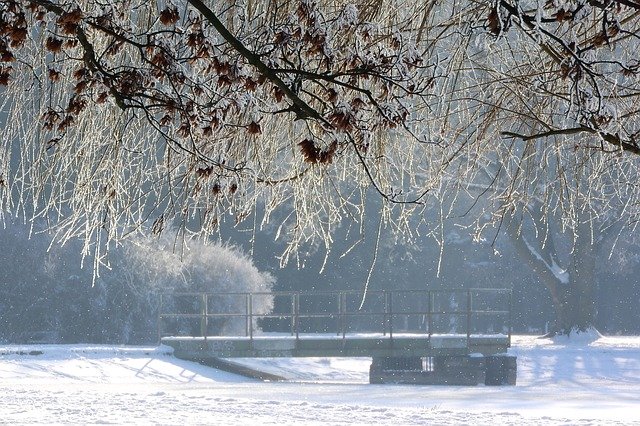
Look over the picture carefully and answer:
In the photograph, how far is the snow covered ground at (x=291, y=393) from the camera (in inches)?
436

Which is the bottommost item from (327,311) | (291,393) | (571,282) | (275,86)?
(291,393)

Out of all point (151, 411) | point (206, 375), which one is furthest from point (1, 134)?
point (206, 375)

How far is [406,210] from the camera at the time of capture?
253 inches

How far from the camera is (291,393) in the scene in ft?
50.4

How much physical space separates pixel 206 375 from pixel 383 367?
10.7ft

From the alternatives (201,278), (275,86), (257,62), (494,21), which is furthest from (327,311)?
(494,21)

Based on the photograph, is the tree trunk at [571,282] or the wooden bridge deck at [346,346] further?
the tree trunk at [571,282]

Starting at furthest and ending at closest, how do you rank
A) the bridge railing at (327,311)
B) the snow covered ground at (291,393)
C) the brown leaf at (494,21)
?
the bridge railing at (327,311)
the snow covered ground at (291,393)
the brown leaf at (494,21)

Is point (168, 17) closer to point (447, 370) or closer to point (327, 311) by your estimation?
point (447, 370)

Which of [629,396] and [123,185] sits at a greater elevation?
[123,185]

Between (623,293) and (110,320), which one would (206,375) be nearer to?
(110,320)

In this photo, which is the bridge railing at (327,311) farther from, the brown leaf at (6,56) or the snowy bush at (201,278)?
the brown leaf at (6,56)

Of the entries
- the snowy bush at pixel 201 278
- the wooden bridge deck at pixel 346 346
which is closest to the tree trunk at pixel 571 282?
the snowy bush at pixel 201 278

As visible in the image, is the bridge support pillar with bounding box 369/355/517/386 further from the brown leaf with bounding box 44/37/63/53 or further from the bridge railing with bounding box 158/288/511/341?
the brown leaf with bounding box 44/37/63/53
